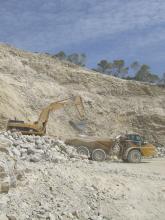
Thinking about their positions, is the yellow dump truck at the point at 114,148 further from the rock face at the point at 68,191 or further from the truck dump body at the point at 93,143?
the rock face at the point at 68,191

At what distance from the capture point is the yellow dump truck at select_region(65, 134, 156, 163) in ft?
70.0

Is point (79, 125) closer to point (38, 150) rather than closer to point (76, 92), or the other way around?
point (76, 92)

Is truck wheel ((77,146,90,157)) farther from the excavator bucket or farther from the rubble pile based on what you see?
the excavator bucket

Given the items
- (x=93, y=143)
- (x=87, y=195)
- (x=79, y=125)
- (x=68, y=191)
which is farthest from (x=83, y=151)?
(x=79, y=125)

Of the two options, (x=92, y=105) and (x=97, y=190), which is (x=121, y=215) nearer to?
(x=97, y=190)

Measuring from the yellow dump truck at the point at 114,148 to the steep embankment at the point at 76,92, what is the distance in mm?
7508

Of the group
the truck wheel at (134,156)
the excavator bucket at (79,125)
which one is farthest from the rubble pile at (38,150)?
the excavator bucket at (79,125)

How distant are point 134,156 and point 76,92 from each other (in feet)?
43.1

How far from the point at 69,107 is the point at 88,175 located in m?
18.1

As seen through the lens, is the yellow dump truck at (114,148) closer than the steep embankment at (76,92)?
Yes

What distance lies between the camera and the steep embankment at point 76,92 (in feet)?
99.9

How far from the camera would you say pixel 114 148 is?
21938 millimetres

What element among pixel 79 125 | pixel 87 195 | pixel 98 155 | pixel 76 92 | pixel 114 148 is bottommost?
pixel 87 195

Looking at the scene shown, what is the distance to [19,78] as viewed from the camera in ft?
109
